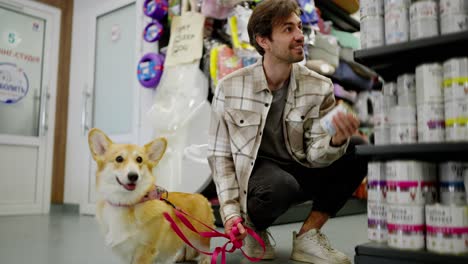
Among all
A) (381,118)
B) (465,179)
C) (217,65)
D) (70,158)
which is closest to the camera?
(465,179)

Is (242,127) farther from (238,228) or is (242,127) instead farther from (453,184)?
(453,184)

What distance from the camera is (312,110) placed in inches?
62.9

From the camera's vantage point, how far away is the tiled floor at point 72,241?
1.63 meters

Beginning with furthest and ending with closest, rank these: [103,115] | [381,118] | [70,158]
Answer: [70,158]
[103,115]
[381,118]

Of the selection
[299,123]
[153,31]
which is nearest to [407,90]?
[299,123]

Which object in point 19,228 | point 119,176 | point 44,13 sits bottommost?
point 19,228

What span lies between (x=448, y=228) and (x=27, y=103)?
400 cm

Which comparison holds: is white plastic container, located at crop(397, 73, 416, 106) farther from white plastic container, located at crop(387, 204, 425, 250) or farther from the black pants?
the black pants

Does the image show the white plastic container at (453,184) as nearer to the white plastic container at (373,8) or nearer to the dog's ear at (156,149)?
the white plastic container at (373,8)

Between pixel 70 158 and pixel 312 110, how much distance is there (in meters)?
3.13

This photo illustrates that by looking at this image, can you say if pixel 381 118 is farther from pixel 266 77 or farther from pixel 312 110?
pixel 266 77

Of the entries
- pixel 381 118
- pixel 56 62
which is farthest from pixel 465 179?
pixel 56 62

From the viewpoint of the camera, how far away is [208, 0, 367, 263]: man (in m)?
1.50

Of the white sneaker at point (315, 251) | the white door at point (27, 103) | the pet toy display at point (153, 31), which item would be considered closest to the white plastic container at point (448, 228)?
the white sneaker at point (315, 251)
